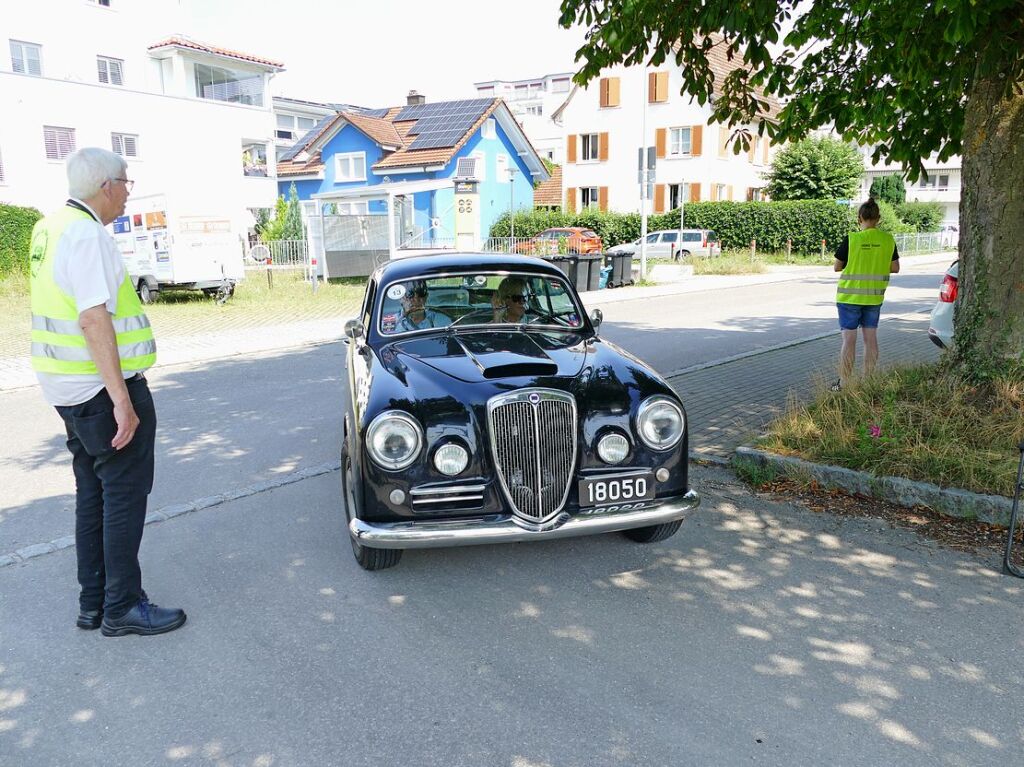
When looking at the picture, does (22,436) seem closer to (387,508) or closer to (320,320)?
(387,508)

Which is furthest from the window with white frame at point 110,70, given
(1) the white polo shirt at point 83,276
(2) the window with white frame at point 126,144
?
(1) the white polo shirt at point 83,276

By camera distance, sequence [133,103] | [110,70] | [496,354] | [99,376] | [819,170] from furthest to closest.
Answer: [819,170]
[110,70]
[133,103]
[496,354]
[99,376]

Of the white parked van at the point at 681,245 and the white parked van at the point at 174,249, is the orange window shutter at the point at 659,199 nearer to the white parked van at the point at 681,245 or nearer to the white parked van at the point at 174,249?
the white parked van at the point at 681,245

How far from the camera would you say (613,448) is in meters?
4.13

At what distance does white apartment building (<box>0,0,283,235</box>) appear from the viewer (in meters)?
26.7

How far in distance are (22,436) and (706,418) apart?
6171 millimetres

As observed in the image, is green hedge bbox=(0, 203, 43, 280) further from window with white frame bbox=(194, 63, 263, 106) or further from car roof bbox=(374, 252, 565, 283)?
car roof bbox=(374, 252, 565, 283)

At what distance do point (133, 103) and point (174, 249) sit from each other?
51.0 ft

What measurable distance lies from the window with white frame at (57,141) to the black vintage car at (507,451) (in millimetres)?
27955

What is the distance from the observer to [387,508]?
3.91m

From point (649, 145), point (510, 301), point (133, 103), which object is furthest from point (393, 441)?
point (649, 145)

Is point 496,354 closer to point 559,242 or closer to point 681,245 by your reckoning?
point 559,242

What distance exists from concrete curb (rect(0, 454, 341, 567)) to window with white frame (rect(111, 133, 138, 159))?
2789 centimetres

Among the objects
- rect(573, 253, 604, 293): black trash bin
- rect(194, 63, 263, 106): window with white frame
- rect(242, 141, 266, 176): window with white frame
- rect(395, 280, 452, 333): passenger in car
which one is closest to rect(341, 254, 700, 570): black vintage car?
rect(395, 280, 452, 333): passenger in car
